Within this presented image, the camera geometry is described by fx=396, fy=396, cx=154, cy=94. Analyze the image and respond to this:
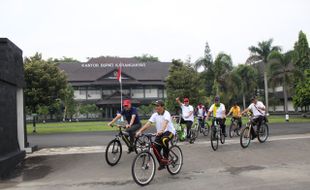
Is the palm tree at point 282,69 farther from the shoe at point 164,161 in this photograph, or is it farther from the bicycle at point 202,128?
the shoe at point 164,161

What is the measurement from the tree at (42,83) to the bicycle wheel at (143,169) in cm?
2256

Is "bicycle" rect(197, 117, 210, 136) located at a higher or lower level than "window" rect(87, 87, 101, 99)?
lower

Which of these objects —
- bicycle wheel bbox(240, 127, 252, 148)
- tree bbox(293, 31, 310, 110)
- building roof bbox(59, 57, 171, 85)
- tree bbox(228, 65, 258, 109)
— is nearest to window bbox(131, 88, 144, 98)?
building roof bbox(59, 57, 171, 85)

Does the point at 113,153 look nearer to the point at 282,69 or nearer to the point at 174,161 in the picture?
the point at 174,161

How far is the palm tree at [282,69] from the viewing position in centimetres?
4571

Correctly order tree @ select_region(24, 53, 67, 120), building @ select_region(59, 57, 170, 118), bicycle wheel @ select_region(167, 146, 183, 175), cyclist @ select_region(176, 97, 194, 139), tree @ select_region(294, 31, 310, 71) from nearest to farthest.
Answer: bicycle wheel @ select_region(167, 146, 183, 175), cyclist @ select_region(176, 97, 194, 139), tree @ select_region(24, 53, 67, 120), tree @ select_region(294, 31, 310, 71), building @ select_region(59, 57, 170, 118)

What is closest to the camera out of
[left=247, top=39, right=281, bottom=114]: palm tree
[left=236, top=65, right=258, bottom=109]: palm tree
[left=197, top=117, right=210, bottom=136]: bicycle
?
[left=197, top=117, right=210, bottom=136]: bicycle

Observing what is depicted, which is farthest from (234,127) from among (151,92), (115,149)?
(151,92)

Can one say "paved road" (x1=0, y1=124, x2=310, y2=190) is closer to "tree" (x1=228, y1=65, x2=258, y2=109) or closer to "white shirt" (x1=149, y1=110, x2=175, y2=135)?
"white shirt" (x1=149, y1=110, x2=175, y2=135)

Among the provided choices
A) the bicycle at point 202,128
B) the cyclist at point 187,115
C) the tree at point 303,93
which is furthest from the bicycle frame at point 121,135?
the tree at point 303,93

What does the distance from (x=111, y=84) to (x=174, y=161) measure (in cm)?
5599

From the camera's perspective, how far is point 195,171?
1020cm

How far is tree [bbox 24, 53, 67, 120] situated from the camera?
2973 cm

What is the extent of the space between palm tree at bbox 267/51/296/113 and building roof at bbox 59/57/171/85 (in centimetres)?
2315
